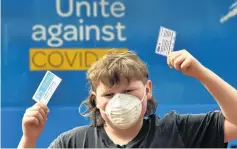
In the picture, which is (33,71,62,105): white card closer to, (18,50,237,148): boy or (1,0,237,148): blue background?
(18,50,237,148): boy

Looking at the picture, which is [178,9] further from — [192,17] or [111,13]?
[111,13]

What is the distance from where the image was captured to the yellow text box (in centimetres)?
244

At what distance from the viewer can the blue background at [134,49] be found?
2434 millimetres

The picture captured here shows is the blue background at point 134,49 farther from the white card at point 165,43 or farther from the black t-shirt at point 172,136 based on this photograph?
the black t-shirt at point 172,136

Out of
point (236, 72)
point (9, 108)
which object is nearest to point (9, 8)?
point (9, 108)

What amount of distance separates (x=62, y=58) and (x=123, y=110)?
0.85 meters

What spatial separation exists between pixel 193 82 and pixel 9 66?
39.0 inches

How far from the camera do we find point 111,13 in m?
2.45

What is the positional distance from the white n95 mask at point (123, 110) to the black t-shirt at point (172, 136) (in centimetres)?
8

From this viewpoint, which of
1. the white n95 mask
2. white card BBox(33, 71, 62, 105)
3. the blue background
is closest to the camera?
the white n95 mask

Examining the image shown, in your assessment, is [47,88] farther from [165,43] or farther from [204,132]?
[204,132]

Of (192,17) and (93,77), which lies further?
(192,17)

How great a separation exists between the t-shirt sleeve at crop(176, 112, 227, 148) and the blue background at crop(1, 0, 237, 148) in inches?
28.0

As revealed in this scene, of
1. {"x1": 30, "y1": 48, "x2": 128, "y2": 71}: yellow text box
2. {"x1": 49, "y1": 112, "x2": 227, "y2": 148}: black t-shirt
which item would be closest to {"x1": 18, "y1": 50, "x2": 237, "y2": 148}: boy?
{"x1": 49, "y1": 112, "x2": 227, "y2": 148}: black t-shirt
